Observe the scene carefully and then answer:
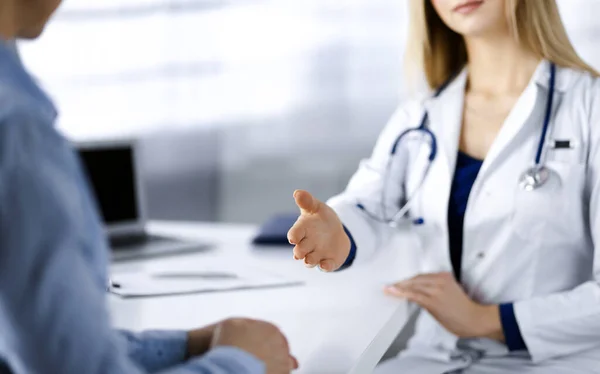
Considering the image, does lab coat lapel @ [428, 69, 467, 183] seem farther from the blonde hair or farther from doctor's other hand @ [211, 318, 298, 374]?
doctor's other hand @ [211, 318, 298, 374]

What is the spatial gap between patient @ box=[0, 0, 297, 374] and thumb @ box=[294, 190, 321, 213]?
1.83 feet

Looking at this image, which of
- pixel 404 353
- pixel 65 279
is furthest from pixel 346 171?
pixel 65 279

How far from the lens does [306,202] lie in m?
1.24

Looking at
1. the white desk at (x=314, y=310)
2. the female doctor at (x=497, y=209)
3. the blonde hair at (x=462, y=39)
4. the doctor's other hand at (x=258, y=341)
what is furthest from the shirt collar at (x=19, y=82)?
the blonde hair at (x=462, y=39)

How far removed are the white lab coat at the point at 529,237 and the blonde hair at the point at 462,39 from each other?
0.11ft

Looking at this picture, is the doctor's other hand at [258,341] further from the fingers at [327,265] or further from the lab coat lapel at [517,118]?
the lab coat lapel at [517,118]

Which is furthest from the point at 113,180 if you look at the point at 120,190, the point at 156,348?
the point at 156,348

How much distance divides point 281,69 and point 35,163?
8.36ft

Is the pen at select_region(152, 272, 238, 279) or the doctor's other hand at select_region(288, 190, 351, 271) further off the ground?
the doctor's other hand at select_region(288, 190, 351, 271)

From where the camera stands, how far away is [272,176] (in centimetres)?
326

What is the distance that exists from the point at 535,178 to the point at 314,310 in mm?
461

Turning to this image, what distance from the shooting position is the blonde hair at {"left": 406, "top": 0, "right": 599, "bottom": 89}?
58.6 inches

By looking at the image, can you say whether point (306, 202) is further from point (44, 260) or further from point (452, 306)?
point (44, 260)

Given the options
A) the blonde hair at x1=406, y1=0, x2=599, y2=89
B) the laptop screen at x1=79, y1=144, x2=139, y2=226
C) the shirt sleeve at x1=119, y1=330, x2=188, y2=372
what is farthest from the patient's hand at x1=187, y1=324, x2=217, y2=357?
the laptop screen at x1=79, y1=144, x2=139, y2=226
